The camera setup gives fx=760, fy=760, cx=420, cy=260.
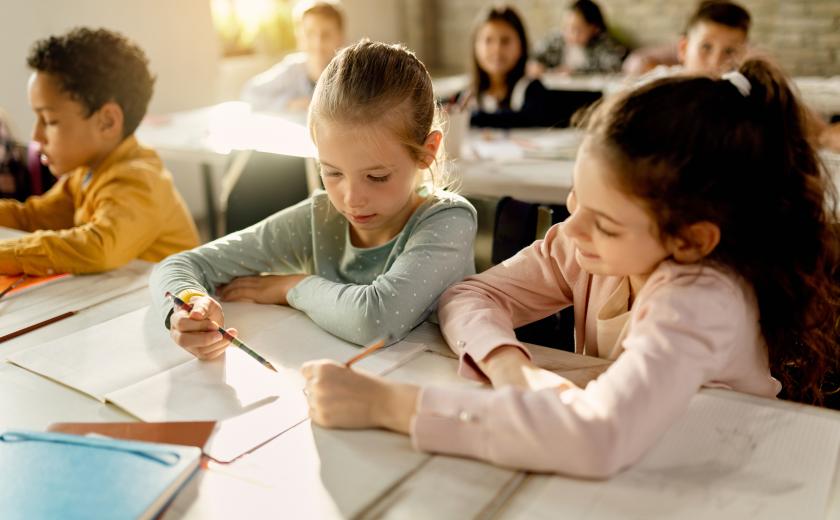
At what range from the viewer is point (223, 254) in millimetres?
1381

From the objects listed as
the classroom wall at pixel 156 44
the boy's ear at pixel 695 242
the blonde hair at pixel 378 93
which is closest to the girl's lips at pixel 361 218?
the blonde hair at pixel 378 93

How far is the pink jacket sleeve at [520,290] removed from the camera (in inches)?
44.8

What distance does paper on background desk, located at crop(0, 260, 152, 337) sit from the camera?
1301 millimetres

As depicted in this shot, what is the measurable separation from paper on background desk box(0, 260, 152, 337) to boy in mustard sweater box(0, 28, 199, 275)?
0.21 ft

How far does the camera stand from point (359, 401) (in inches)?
34.9

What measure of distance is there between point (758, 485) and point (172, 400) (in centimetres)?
69

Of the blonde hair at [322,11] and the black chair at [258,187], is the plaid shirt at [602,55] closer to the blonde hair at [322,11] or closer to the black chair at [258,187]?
the blonde hair at [322,11]

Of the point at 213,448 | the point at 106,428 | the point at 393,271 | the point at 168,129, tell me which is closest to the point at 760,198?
the point at 393,271

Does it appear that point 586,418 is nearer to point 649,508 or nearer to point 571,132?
point 649,508

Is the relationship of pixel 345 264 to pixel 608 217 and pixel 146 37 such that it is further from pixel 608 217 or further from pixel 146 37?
pixel 146 37

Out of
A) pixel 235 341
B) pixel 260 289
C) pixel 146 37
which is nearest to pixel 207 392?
pixel 235 341

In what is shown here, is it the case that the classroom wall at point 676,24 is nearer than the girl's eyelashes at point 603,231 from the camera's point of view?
No

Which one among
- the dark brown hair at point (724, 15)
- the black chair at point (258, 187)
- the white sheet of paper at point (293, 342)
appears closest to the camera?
the white sheet of paper at point (293, 342)

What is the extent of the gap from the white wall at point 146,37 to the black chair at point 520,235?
2.79 meters
